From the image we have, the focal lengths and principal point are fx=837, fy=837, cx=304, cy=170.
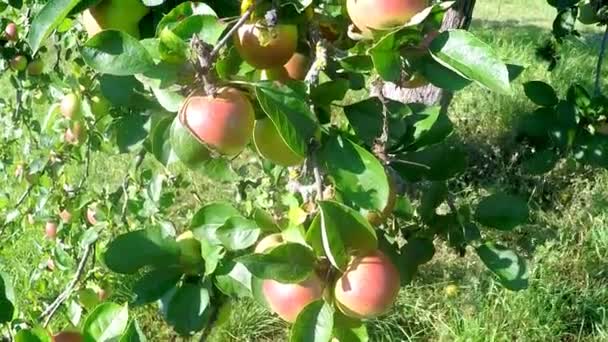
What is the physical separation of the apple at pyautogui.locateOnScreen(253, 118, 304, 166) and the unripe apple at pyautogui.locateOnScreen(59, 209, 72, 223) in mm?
927

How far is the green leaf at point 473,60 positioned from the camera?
21.7 inches

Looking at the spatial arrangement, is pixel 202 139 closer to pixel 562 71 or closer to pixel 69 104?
pixel 69 104

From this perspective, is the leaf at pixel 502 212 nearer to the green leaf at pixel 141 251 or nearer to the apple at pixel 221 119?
the green leaf at pixel 141 251

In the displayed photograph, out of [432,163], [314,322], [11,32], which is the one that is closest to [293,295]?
[314,322]

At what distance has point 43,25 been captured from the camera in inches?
23.1

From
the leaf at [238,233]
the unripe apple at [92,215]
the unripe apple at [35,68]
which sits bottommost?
the unripe apple at [92,215]

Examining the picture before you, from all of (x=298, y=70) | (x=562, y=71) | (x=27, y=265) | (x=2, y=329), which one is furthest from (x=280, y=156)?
(x=562, y=71)

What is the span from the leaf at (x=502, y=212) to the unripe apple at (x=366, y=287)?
0.41m

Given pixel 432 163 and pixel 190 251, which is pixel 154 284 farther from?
pixel 432 163

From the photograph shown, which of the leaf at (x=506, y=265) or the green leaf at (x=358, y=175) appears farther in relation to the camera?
the leaf at (x=506, y=265)

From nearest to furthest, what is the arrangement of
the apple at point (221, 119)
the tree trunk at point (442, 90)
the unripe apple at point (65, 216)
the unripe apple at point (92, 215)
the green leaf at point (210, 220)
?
the apple at point (221, 119) → the green leaf at point (210, 220) → the unripe apple at point (92, 215) → the unripe apple at point (65, 216) → the tree trunk at point (442, 90)

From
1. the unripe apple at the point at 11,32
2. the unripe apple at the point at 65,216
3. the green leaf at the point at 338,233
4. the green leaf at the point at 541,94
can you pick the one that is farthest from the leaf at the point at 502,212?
the unripe apple at the point at 11,32

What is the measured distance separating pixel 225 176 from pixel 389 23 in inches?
9.1

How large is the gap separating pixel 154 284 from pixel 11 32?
879 millimetres
